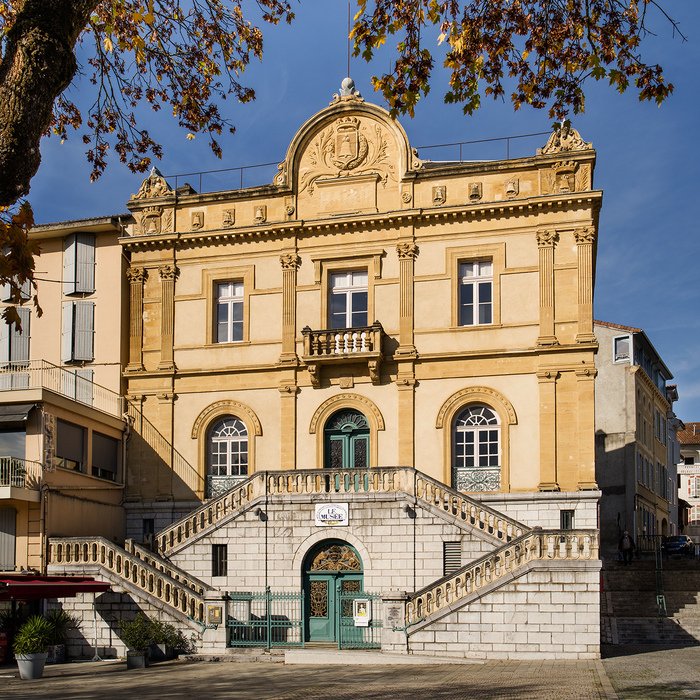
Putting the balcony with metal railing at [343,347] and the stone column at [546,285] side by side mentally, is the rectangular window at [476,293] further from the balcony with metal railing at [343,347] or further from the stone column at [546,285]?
the balcony with metal railing at [343,347]

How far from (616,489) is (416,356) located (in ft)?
56.3

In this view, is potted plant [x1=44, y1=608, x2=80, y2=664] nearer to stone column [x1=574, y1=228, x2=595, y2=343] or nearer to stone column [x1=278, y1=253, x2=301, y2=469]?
stone column [x1=278, y1=253, x2=301, y2=469]

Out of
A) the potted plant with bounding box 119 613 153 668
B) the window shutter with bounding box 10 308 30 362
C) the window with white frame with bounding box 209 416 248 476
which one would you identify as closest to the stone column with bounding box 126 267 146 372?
the window with white frame with bounding box 209 416 248 476

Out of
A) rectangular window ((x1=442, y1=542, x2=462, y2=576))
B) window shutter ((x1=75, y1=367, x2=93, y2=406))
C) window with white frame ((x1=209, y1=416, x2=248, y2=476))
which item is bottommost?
rectangular window ((x1=442, y1=542, x2=462, y2=576))

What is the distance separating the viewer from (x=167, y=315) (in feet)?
99.6

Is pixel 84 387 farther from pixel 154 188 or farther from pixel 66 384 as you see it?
pixel 154 188

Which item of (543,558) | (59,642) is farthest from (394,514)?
(59,642)

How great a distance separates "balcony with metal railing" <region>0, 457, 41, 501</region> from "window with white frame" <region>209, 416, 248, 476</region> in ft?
19.2

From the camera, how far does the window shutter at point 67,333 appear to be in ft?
98.9

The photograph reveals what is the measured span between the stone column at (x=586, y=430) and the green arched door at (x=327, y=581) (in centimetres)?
650

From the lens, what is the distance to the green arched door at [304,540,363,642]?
24.4 m

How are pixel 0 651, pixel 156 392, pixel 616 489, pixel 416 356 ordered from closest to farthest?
1. pixel 0 651
2. pixel 416 356
3. pixel 156 392
4. pixel 616 489

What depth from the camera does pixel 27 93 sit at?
8812 mm

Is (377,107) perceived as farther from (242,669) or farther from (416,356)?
(242,669)
